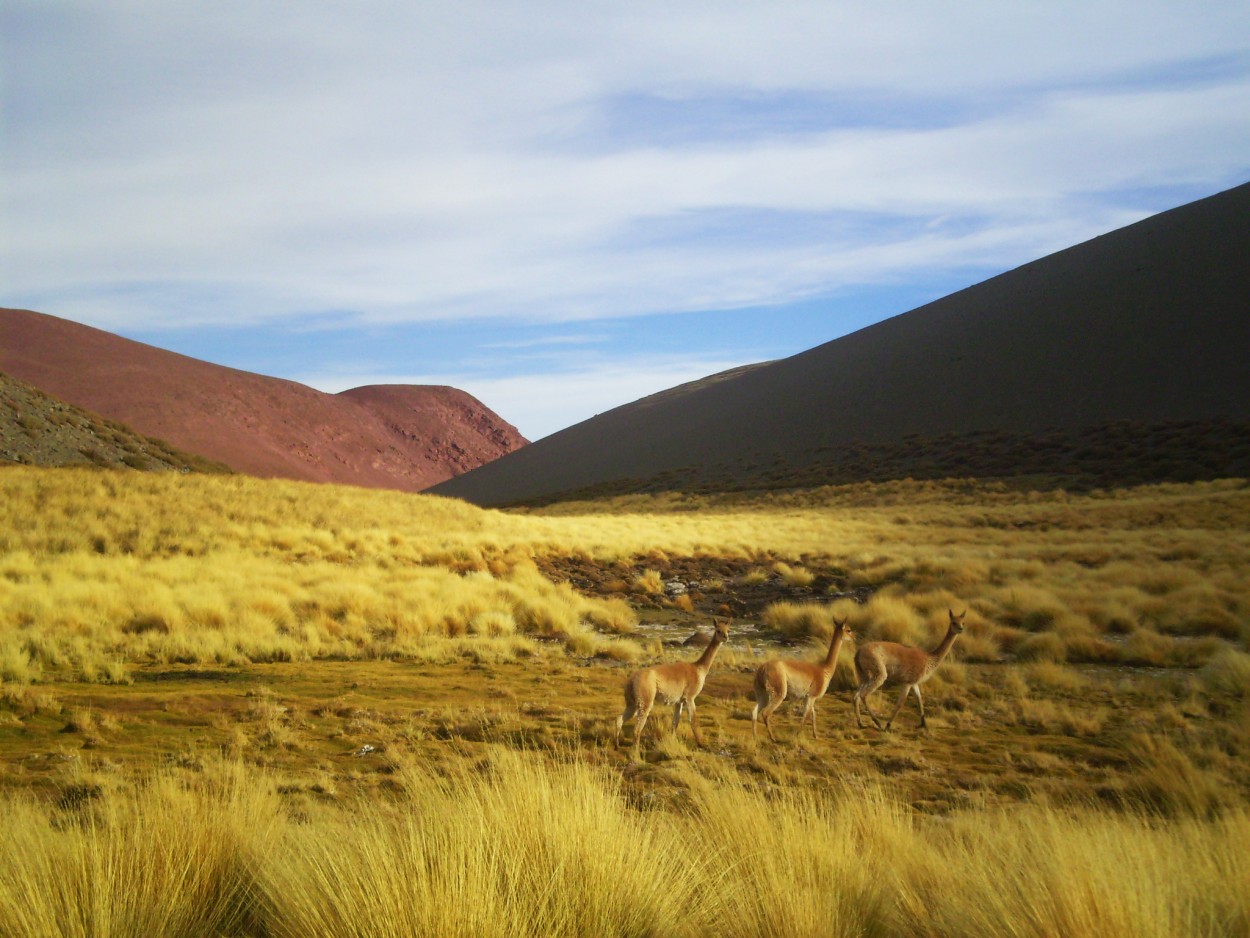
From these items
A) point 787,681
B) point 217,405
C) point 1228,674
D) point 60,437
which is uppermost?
point 217,405

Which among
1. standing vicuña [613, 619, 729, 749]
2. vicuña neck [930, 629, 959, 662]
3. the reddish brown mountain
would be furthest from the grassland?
the reddish brown mountain

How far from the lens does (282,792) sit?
257 inches

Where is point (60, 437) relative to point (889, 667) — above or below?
above

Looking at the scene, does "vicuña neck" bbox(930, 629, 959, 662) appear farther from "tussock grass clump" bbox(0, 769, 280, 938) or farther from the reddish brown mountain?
the reddish brown mountain

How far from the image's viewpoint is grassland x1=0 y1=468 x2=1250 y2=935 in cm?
376

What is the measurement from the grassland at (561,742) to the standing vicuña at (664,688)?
0.35 meters

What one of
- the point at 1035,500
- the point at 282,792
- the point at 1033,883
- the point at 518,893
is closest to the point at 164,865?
the point at 518,893

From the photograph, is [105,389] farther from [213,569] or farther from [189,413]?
[213,569]

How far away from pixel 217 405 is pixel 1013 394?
53.9 meters

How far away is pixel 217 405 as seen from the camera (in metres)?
49.7

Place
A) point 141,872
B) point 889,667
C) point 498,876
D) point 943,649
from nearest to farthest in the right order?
1. point 498,876
2. point 141,872
3. point 889,667
4. point 943,649

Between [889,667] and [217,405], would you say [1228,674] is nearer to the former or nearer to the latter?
[889,667]

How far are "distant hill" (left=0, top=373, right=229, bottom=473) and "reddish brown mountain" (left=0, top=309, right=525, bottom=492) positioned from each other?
541cm

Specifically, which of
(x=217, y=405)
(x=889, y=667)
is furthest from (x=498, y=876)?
(x=217, y=405)
